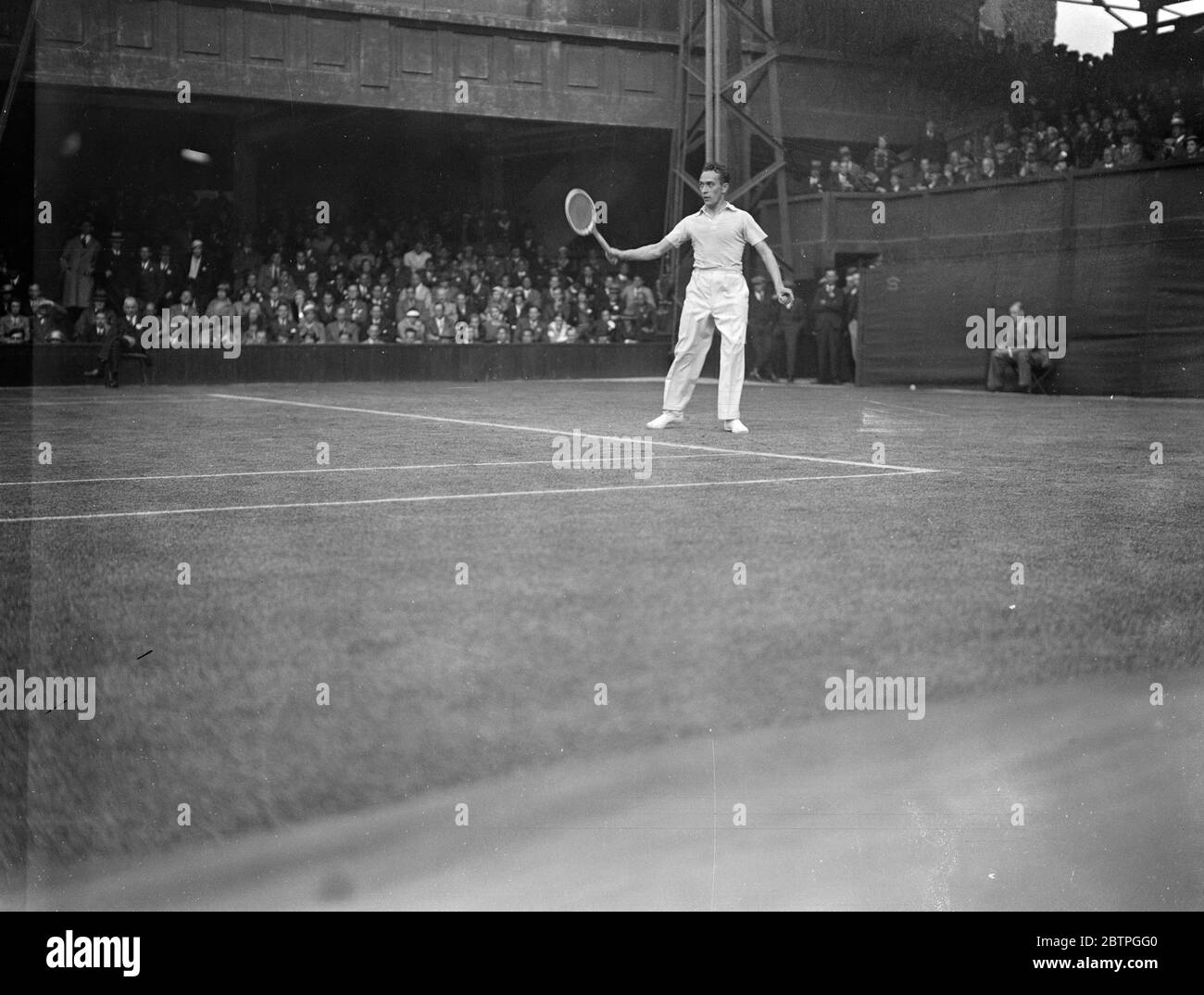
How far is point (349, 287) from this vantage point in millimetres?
29000

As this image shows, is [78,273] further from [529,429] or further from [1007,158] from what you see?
[1007,158]

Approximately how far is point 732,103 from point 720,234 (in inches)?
756

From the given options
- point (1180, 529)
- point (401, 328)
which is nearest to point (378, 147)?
point (401, 328)

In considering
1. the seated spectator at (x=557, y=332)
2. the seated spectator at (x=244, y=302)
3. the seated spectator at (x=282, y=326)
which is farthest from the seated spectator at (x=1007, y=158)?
the seated spectator at (x=244, y=302)

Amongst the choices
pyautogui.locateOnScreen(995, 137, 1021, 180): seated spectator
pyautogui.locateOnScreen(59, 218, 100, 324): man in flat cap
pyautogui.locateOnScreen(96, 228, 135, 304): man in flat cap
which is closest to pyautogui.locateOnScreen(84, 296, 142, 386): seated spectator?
pyautogui.locateOnScreen(96, 228, 135, 304): man in flat cap

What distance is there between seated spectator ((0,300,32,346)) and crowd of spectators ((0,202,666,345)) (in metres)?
0.03

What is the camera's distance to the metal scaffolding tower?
30.3 metres

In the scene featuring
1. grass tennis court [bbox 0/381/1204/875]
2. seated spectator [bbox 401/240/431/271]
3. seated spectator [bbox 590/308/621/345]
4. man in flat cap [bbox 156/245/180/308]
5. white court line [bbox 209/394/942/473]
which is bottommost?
grass tennis court [bbox 0/381/1204/875]

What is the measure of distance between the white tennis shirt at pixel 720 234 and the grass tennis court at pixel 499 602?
2.14 metres

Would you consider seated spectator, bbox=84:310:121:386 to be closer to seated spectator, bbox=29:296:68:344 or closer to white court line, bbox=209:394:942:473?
seated spectator, bbox=29:296:68:344

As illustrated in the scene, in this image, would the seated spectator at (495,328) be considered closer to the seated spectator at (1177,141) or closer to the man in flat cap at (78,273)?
the man in flat cap at (78,273)

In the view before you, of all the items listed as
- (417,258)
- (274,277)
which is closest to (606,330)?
(417,258)

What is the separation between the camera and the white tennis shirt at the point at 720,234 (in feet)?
42.1

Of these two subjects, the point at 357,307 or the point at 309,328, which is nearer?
the point at 309,328
